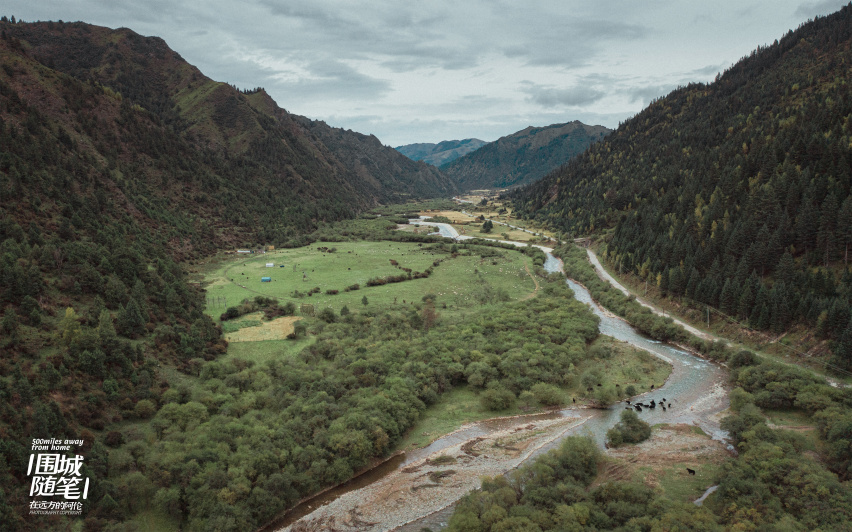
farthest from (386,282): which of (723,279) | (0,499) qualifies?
(0,499)

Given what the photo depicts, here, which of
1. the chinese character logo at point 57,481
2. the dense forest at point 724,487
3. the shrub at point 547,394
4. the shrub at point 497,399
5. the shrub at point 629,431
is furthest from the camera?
the shrub at point 547,394

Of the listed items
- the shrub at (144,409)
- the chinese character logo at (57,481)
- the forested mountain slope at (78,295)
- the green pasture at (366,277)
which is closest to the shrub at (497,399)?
the forested mountain slope at (78,295)

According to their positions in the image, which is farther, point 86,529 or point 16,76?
point 16,76

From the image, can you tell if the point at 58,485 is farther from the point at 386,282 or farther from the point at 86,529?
the point at 386,282

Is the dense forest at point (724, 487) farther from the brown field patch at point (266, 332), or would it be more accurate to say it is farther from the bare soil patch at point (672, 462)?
the brown field patch at point (266, 332)

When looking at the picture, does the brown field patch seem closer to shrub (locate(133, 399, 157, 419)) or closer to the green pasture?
the green pasture

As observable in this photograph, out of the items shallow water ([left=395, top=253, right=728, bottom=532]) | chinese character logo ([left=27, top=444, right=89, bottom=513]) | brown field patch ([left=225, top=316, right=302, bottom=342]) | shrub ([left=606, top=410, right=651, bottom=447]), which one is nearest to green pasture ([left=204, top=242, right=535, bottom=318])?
brown field patch ([left=225, top=316, right=302, bottom=342])
